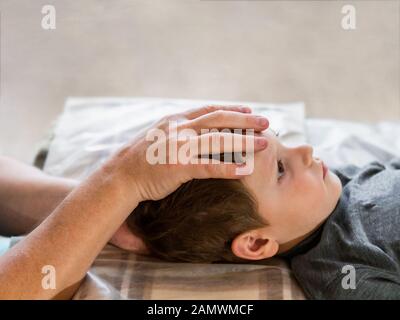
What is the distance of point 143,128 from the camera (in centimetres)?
116

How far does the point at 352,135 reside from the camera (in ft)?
3.99

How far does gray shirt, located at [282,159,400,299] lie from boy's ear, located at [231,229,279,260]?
0.04 metres

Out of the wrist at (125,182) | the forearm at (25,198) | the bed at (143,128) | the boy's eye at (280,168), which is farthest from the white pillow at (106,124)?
the wrist at (125,182)

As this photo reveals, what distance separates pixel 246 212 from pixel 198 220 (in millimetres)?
71

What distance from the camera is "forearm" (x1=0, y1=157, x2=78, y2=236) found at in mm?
982

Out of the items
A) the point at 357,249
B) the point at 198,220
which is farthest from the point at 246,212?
the point at 357,249

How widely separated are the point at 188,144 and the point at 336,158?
497 millimetres

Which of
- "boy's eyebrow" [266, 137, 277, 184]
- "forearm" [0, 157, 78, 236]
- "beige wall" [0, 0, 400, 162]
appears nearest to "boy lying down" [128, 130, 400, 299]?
"boy's eyebrow" [266, 137, 277, 184]

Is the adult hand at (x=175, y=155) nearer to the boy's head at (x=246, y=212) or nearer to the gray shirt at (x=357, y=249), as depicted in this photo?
the boy's head at (x=246, y=212)

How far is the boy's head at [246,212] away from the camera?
825mm

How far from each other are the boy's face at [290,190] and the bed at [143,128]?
70 mm

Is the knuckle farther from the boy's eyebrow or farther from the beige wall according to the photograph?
the beige wall

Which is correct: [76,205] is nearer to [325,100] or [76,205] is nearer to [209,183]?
[209,183]
